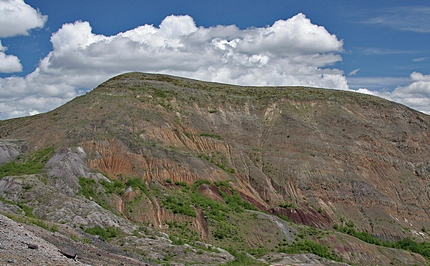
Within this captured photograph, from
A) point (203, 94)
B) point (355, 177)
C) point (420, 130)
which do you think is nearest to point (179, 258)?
point (355, 177)

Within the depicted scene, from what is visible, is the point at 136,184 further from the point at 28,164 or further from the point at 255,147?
the point at 255,147

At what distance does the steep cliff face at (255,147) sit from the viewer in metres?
50.0

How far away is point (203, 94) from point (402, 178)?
90.8ft

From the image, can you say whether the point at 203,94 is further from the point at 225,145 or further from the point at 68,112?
the point at 68,112

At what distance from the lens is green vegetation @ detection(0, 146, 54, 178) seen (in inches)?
1708

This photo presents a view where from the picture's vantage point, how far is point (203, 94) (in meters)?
66.9

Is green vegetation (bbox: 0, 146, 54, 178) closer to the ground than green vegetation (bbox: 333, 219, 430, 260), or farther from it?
farther from it

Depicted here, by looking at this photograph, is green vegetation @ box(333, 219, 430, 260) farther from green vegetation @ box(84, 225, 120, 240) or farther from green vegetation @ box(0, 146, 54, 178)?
green vegetation @ box(0, 146, 54, 178)

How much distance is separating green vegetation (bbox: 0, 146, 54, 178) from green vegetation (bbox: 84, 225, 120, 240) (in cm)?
1257

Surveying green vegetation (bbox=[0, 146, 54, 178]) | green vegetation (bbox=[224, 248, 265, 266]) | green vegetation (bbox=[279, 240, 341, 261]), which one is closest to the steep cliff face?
green vegetation (bbox=[0, 146, 54, 178])

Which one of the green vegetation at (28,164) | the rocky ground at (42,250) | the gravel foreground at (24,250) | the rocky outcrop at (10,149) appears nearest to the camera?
the gravel foreground at (24,250)

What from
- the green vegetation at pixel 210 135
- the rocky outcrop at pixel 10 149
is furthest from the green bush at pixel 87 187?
the green vegetation at pixel 210 135

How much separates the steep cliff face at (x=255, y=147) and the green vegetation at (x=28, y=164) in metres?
1.27

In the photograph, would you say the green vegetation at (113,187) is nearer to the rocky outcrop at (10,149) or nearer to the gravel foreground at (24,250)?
the rocky outcrop at (10,149)
